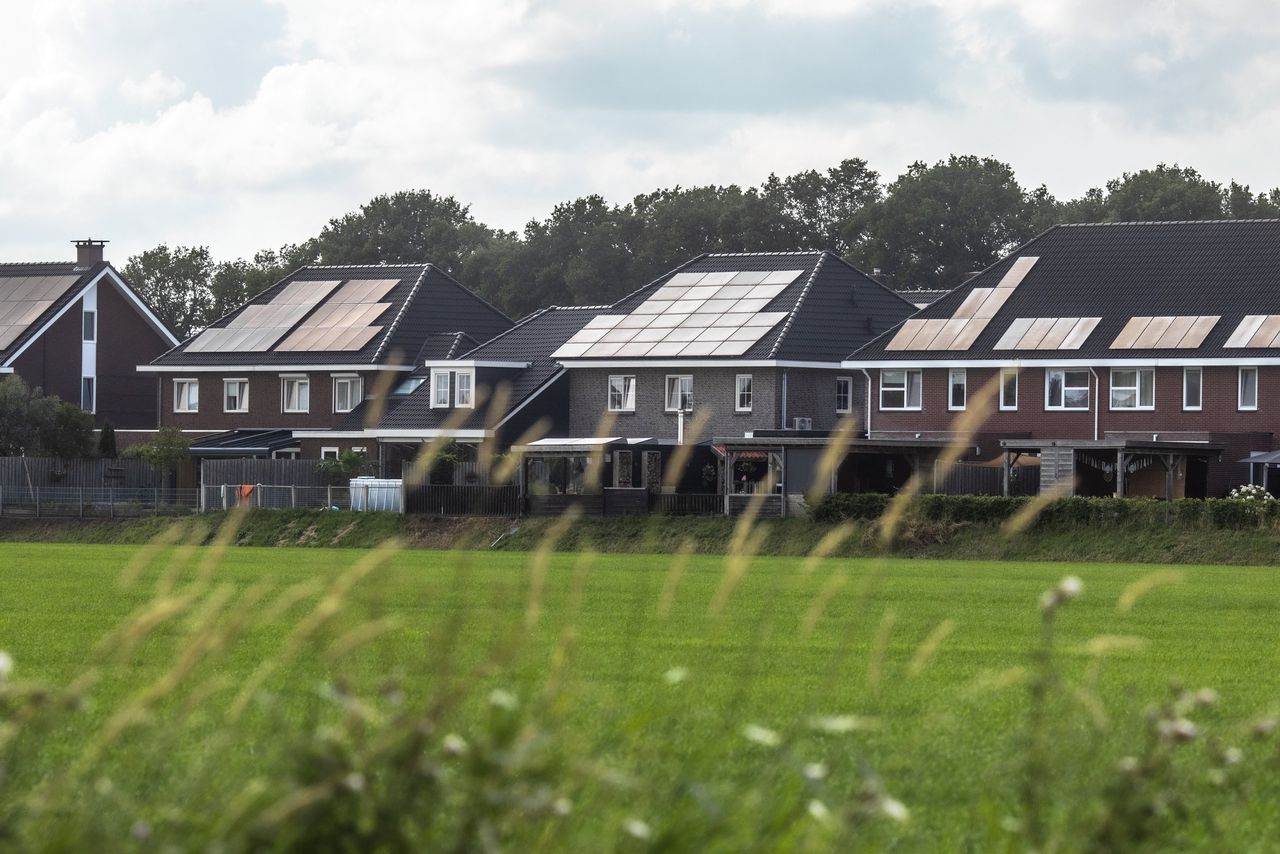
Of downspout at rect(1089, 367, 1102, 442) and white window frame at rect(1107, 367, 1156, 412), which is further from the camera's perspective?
downspout at rect(1089, 367, 1102, 442)

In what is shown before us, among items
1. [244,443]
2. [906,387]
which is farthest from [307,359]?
[906,387]

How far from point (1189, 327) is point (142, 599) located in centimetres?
4219

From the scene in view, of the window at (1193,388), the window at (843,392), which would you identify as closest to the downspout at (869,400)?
the window at (843,392)

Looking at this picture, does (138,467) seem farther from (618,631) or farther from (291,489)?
(618,631)

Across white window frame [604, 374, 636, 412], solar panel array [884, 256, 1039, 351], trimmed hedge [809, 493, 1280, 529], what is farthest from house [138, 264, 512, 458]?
trimmed hedge [809, 493, 1280, 529]

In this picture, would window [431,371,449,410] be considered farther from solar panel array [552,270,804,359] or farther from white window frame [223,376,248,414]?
white window frame [223,376,248,414]

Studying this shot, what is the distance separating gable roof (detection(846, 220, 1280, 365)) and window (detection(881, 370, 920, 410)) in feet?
1.96

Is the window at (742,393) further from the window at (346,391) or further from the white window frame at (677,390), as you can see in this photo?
the window at (346,391)

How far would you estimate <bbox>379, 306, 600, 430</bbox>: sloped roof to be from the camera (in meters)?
72.8

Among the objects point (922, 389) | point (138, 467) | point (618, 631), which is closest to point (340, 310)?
point (138, 467)

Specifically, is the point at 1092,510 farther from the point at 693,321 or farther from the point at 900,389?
the point at 693,321

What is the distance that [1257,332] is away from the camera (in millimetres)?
61344

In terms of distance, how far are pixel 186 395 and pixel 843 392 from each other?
88.7ft

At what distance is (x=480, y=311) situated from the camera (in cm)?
8631
